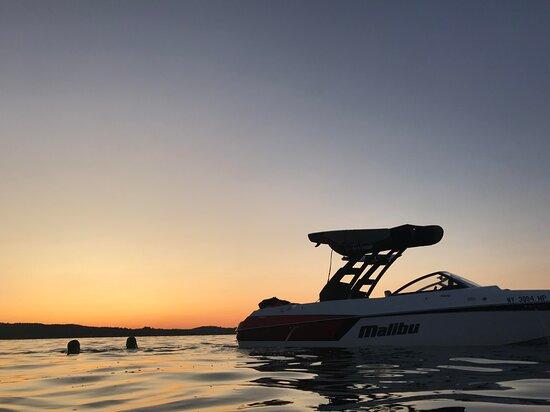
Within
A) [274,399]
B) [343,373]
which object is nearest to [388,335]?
[343,373]

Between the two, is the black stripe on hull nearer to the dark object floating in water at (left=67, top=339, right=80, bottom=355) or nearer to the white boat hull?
the white boat hull

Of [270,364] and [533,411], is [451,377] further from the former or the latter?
[270,364]

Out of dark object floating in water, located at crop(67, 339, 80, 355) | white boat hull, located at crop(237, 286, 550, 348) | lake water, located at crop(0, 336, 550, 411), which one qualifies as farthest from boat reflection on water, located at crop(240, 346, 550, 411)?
dark object floating in water, located at crop(67, 339, 80, 355)

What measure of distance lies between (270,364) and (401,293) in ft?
19.1

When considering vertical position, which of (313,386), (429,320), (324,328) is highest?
(429,320)

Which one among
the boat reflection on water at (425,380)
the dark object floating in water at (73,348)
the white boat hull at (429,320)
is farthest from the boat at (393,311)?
the dark object floating in water at (73,348)

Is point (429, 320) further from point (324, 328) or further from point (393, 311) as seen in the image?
point (324, 328)

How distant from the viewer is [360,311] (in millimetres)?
15977

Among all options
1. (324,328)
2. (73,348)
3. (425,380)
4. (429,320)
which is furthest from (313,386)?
(73,348)

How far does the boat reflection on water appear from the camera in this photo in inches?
222

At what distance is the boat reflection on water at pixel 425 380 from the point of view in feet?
18.5

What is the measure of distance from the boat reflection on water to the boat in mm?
1870

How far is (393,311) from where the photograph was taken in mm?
15367

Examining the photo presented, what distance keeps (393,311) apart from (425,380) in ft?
26.2
